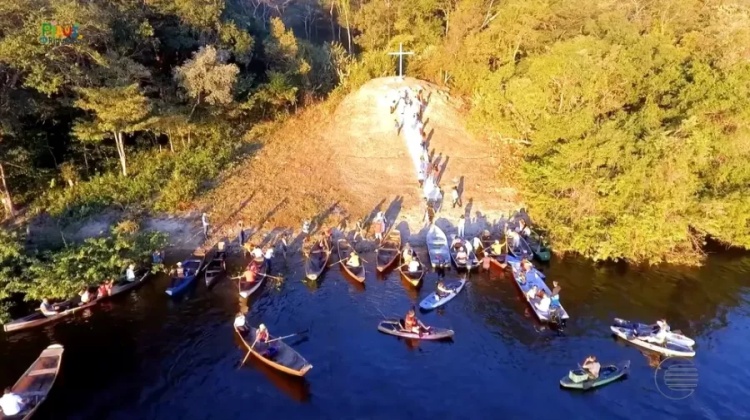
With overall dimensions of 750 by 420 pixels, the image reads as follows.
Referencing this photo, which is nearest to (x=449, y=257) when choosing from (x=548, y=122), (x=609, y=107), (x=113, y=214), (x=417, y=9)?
(x=548, y=122)

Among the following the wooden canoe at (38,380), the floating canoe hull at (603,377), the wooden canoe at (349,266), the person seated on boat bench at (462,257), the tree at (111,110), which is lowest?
the floating canoe hull at (603,377)

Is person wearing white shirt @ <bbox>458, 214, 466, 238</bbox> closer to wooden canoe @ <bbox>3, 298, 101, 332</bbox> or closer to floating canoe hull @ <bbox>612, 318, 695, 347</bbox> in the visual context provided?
floating canoe hull @ <bbox>612, 318, 695, 347</bbox>

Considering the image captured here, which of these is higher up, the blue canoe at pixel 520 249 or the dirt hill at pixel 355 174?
the dirt hill at pixel 355 174

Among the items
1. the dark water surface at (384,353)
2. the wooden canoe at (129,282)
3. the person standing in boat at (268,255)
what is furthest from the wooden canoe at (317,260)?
the wooden canoe at (129,282)

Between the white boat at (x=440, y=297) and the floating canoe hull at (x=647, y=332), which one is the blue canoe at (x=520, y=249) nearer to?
the white boat at (x=440, y=297)

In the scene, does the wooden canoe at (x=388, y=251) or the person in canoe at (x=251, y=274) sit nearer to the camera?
the person in canoe at (x=251, y=274)

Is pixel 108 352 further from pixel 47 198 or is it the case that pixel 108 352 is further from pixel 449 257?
pixel 449 257

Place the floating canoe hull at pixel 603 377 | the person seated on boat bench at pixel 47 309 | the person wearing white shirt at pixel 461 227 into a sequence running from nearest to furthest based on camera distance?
1. the floating canoe hull at pixel 603 377
2. the person seated on boat bench at pixel 47 309
3. the person wearing white shirt at pixel 461 227
